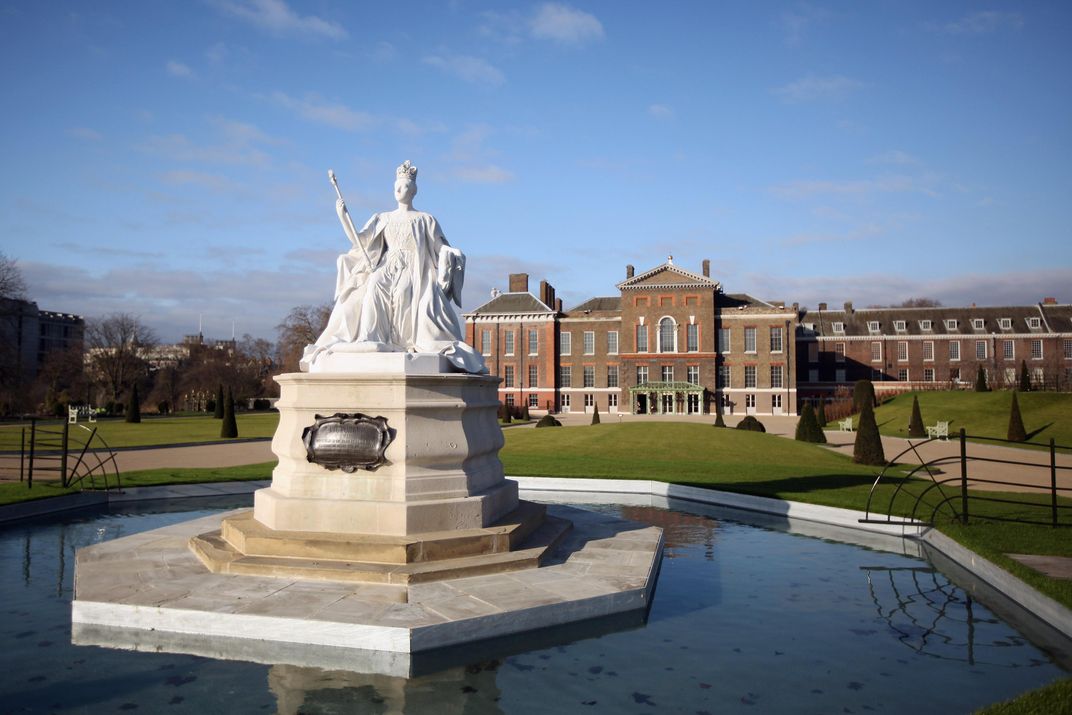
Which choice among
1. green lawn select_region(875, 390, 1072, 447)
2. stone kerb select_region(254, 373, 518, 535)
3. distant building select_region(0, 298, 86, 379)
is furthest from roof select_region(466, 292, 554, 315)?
stone kerb select_region(254, 373, 518, 535)

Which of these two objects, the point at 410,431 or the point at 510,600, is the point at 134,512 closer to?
the point at 410,431

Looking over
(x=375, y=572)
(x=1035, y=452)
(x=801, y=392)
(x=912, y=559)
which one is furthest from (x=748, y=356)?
(x=375, y=572)

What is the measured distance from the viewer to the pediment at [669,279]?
6056 centimetres

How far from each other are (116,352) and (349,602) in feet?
234

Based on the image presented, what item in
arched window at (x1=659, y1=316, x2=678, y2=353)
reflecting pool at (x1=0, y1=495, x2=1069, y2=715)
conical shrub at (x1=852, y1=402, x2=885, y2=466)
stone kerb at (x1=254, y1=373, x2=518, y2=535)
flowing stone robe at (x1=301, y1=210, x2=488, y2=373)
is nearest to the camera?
reflecting pool at (x1=0, y1=495, x2=1069, y2=715)

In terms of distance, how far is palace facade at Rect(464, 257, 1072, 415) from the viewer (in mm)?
60719

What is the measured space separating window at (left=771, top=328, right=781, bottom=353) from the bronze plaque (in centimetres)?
5706

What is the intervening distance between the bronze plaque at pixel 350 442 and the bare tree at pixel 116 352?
67.6 m

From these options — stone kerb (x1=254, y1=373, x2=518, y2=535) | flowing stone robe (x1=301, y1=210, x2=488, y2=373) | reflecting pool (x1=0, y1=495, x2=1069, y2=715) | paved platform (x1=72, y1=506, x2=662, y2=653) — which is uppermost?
flowing stone robe (x1=301, y1=210, x2=488, y2=373)

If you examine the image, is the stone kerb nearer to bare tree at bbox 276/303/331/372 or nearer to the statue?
the statue

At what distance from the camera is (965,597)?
7.20 meters

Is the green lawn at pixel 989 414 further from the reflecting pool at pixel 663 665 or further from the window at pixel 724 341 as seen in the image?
the reflecting pool at pixel 663 665

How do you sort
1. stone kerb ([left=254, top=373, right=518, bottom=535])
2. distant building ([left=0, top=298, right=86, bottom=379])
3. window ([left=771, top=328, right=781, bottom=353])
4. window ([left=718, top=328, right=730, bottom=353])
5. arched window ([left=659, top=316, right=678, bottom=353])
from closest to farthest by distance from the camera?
stone kerb ([left=254, top=373, right=518, bottom=535]), window ([left=771, top=328, right=781, bottom=353]), window ([left=718, top=328, right=730, bottom=353]), arched window ([left=659, top=316, right=678, bottom=353]), distant building ([left=0, top=298, right=86, bottom=379])

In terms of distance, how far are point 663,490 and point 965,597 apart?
7273mm
